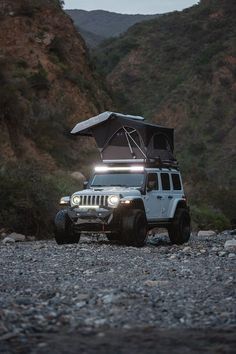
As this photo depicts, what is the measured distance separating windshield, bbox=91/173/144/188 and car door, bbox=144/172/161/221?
281 mm

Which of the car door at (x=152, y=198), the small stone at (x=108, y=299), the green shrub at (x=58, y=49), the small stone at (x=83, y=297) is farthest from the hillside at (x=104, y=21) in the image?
the small stone at (x=108, y=299)

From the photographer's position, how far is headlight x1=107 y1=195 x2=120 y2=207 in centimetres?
1491

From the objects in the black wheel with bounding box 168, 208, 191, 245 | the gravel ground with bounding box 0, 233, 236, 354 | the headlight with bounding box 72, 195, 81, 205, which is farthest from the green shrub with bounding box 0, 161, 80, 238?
the gravel ground with bounding box 0, 233, 236, 354

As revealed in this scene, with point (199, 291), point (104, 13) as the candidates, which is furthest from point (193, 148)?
point (104, 13)

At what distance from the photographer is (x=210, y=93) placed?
249 ft

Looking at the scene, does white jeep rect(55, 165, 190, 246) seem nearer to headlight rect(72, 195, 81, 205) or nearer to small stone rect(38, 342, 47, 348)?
headlight rect(72, 195, 81, 205)

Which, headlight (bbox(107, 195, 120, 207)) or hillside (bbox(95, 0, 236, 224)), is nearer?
headlight (bbox(107, 195, 120, 207))

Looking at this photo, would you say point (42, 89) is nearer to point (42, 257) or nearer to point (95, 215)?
point (95, 215)

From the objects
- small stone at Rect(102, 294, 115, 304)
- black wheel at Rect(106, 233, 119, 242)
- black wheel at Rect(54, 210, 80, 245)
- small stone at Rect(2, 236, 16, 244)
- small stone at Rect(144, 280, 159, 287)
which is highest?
small stone at Rect(102, 294, 115, 304)

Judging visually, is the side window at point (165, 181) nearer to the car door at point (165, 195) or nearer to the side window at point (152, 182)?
the car door at point (165, 195)

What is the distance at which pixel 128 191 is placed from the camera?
1529 centimetres

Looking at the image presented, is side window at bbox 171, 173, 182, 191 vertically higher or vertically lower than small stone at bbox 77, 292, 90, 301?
lower


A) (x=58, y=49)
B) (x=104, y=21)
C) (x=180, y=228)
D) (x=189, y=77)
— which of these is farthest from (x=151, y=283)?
(x=104, y=21)

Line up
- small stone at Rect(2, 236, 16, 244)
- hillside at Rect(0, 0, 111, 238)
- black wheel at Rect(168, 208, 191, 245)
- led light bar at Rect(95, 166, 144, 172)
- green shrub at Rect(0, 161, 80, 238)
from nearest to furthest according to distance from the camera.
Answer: led light bar at Rect(95, 166, 144, 172)
small stone at Rect(2, 236, 16, 244)
black wheel at Rect(168, 208, 191, 245)
green shrub at Rect(0, 161, 80, 238)
hillside at Rect(0, 0, 111, 238)
